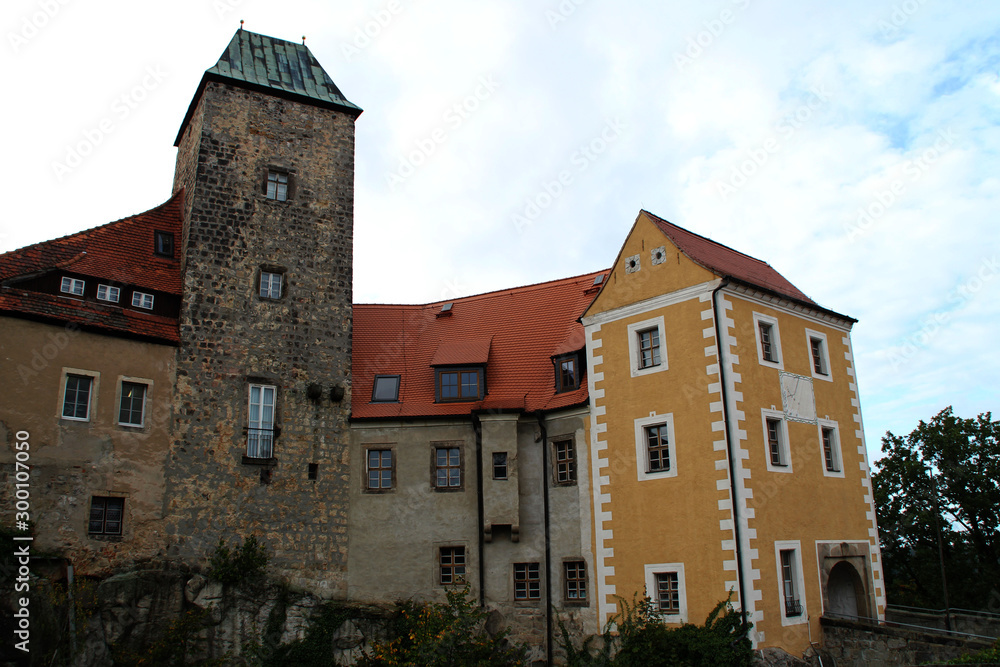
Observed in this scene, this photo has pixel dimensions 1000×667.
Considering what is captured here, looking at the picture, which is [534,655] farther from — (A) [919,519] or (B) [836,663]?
(A) [919,519]

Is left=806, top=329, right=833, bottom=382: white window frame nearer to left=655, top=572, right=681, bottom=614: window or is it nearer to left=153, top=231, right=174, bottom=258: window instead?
left=655, top=572, right=681, bottom=614: window

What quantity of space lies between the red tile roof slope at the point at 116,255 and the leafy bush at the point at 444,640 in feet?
33.3

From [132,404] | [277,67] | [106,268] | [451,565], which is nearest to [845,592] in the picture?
[451,565]

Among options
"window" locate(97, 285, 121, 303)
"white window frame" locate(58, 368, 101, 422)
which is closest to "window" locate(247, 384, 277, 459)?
"white window frame" locate(58, 368, 101, 422)

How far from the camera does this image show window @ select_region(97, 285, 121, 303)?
19562 mm

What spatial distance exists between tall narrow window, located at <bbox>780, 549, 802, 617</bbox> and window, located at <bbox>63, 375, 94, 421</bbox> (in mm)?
15920

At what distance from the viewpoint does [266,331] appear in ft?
70.8

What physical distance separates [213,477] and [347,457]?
3.50m

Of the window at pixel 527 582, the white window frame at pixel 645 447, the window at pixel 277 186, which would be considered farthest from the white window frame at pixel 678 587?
the window at pixel 277 186

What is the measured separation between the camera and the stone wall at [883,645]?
53.8ft

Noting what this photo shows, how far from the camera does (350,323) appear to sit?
2302 cm

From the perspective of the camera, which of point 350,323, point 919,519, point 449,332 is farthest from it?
point 919,519

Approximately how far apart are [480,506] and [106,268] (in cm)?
1110

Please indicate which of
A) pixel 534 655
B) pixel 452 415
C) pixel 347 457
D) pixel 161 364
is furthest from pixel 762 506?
pixel 161 364
